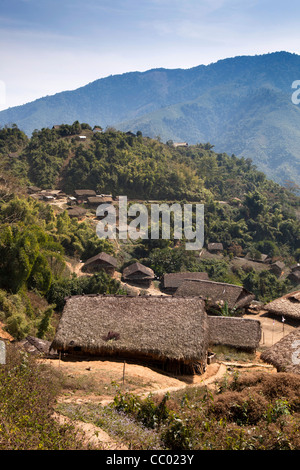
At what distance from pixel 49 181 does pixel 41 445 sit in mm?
51497

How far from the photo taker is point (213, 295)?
23.7m

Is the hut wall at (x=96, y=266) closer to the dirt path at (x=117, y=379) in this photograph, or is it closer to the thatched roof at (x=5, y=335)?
the thatched roof at (x=5, y=335)

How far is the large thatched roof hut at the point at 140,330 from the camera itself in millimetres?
12562

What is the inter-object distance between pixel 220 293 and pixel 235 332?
6068 millimetres

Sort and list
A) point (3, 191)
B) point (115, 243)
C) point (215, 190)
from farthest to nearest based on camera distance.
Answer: point (215, 190) → point (115, 243) → point (3, 191)

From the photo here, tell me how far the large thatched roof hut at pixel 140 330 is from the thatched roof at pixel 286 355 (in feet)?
7.75

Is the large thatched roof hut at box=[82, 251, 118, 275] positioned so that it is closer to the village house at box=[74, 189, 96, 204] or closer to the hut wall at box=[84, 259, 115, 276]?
the hut wall at box=[84, 259, 115, 276]

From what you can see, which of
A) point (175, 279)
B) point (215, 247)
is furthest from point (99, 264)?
point (215, 247)

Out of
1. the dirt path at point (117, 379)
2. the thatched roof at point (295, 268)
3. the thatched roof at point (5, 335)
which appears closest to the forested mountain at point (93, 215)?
the thatched roof at point (5, 335)

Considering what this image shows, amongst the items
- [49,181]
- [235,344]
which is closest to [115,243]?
[49,181]

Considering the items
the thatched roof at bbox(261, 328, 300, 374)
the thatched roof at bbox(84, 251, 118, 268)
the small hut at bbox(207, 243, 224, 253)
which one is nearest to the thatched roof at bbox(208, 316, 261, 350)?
the thatched roof at bbox(261, 328, 300, 374)

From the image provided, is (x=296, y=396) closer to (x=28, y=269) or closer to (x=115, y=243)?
(x=28, y=269)
